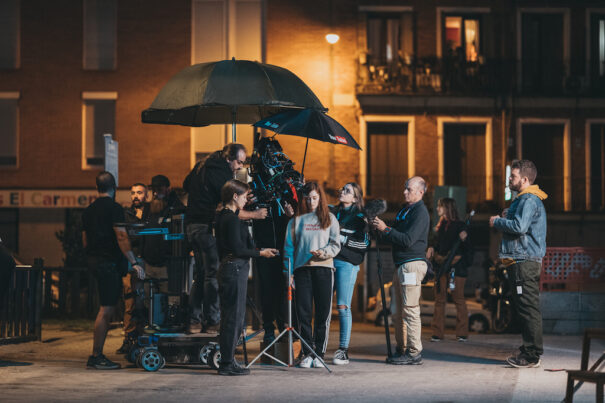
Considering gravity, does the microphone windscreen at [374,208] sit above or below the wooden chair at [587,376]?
above

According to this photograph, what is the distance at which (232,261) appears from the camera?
9.55m

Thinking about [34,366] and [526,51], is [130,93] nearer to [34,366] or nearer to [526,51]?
[526,51]

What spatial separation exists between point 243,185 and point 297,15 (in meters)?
19.8

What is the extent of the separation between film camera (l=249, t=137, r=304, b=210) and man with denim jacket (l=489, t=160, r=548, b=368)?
236 centimetres

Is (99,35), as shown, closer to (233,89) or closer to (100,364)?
(233,89)

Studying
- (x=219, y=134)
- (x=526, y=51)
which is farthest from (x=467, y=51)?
(x=219, y=134)

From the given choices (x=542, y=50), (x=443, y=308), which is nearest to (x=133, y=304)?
(x=443, y=308)

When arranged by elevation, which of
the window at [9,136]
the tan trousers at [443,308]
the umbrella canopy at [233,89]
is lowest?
the tan trousers at [443,308]

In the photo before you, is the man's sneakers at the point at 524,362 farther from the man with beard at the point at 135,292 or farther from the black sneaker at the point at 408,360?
the man with beard at the point at 135,292

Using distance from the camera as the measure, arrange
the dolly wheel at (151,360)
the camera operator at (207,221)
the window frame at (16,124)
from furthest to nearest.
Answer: the window frame at (16,124)
the camera operator at (207,221)
the dolly wheel at (151,360)

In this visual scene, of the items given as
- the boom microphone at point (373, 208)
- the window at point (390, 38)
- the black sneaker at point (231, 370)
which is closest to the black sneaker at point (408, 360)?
the boom microphone at point (373, 208)

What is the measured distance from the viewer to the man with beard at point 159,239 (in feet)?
37.0

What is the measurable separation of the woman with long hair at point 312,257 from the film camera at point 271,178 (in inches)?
12.2

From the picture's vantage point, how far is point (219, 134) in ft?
92.5
